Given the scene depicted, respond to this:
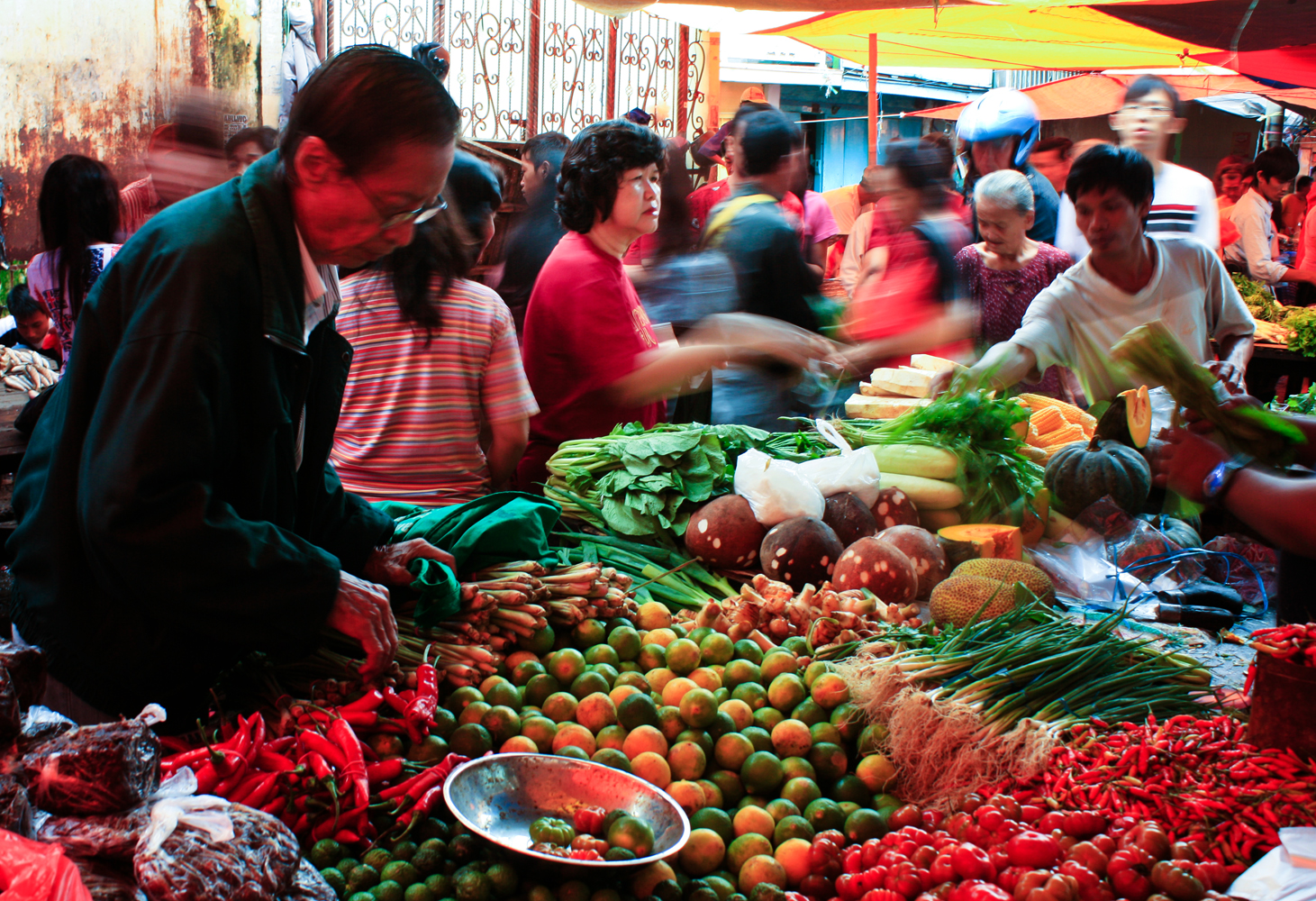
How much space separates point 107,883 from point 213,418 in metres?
0.65

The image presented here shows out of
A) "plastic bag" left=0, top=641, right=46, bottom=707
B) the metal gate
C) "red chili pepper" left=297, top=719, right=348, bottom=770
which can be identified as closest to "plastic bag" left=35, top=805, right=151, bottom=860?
"plastic bag" left=0, top=641, right=46, bottom=707

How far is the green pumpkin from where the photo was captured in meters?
3.42

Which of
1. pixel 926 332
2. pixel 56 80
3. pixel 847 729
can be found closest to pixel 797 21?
pixel 926 332

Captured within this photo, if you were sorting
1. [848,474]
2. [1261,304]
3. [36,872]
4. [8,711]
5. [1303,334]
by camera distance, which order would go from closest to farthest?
[36,872] → [8,711] → [848,474] → [1303,334] → [1261,304]

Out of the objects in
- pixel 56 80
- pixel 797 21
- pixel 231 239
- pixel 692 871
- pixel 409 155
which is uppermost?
pixel 797 21

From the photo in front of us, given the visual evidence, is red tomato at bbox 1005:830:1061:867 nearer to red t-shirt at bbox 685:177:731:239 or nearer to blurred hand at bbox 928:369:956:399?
blurred hand at bbox 928:369:956:399

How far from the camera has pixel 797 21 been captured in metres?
8.09

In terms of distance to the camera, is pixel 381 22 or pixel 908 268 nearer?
pixel 908 268

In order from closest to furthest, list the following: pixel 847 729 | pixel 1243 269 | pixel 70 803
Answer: pixel 70 803 → pixel 847 729 → pixel 1243 269

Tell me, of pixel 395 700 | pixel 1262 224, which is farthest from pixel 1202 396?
pixel 1262 224

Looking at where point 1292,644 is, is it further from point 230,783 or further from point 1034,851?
point 230,783

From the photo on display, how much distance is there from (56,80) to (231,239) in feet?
23.4

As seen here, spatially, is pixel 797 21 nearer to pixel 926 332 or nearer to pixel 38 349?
pixel 926 332

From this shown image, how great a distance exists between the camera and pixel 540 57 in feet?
29.2
